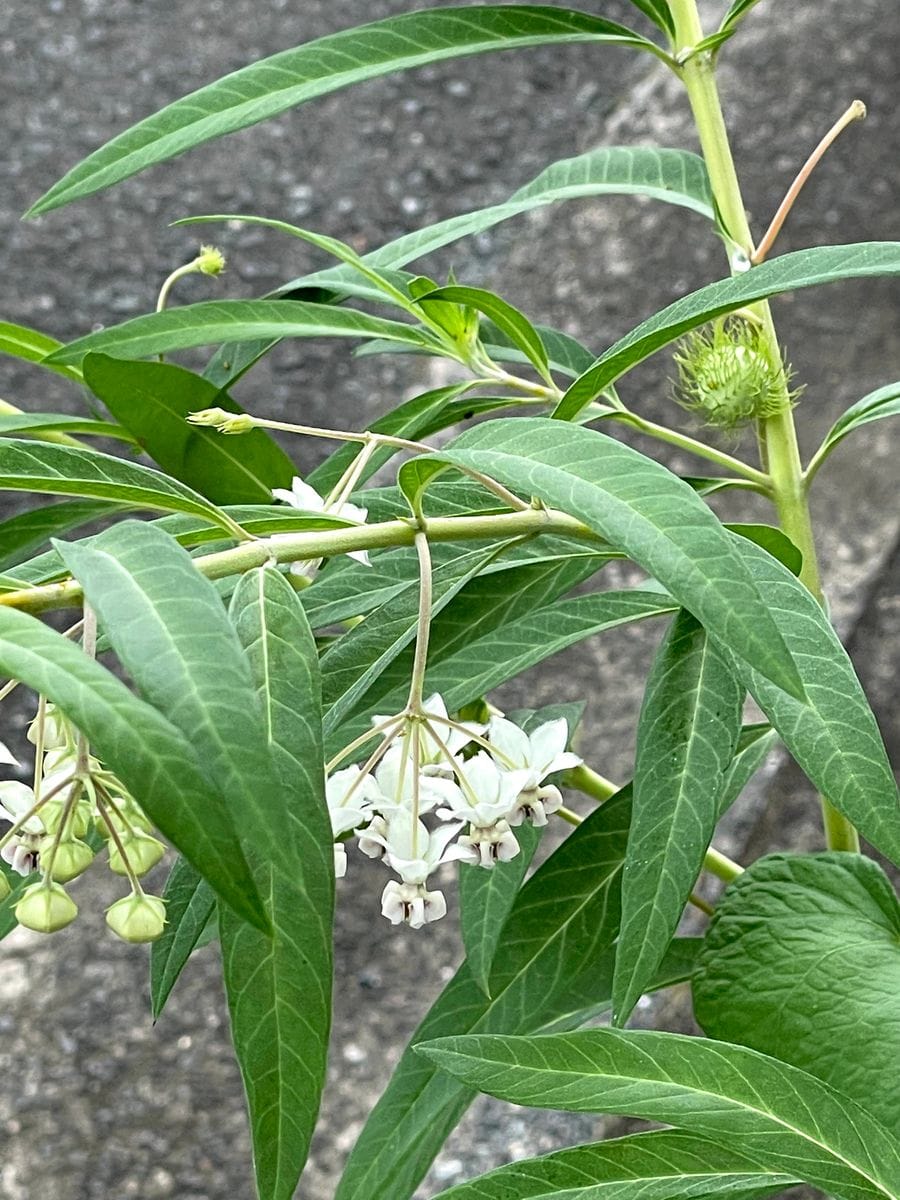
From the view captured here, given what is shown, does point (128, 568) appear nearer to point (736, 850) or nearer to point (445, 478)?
point (445, 478)

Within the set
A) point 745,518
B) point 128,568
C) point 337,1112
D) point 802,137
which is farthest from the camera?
point 802,137

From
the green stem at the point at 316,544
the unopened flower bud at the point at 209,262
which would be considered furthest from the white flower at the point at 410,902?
the unopened flower bud at the point at 209,262

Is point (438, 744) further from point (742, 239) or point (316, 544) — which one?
point (742, 239)

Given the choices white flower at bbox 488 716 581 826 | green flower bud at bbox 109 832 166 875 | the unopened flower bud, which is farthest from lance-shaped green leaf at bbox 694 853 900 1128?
the unopened flower bud

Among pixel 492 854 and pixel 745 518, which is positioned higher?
pixel 745 518

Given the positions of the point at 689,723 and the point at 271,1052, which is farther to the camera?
the point at 689,723

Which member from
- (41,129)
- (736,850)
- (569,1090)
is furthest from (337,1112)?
(41,129)

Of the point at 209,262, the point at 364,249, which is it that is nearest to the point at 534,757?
the point at 209,262
